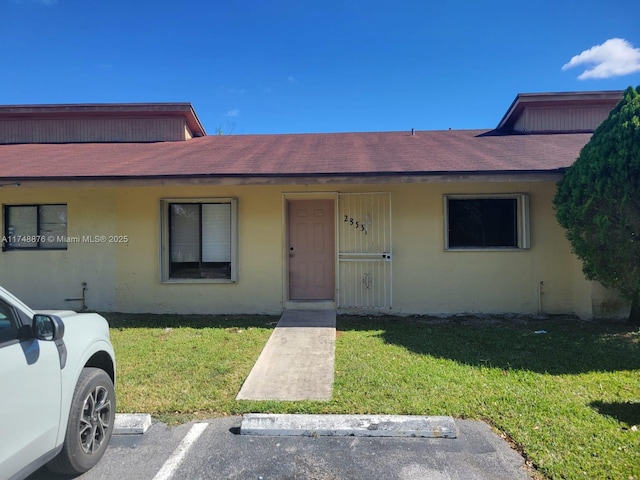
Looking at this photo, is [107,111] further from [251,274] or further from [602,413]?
Result: [602,413]

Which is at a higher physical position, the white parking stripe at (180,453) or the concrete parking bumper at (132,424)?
the concrete parking bumper at (132,424)

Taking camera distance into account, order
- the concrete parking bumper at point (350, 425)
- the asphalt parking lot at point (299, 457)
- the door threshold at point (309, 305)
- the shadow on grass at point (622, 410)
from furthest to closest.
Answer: the door threshold at point (309, 305) → the shadow on grass at point (622, 410) → the concrete parking bumper at point (350, 425) → the asphalt parking lot at point (299, 457)

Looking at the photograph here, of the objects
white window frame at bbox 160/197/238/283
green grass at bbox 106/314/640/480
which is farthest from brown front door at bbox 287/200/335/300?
green grass at bbox 106/314/640/480

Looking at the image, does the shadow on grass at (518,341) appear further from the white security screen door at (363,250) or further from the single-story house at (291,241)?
the single-story house at (291,241)

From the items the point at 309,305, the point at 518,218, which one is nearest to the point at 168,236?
the point at 309,305

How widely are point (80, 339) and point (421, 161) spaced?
627cm

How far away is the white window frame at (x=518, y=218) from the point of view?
7.34m

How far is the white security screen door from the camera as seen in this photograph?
761cm

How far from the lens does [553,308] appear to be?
7.41m

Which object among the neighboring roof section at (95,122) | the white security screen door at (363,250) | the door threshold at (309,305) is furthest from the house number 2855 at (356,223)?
the neighboring roof section at (95,122)

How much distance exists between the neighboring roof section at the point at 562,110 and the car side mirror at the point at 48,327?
37.6 ft

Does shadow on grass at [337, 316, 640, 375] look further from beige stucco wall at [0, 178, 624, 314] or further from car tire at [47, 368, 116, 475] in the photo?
car tire at [47, 368, 116, 475]

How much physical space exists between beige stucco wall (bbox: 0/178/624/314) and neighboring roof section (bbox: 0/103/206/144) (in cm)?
367

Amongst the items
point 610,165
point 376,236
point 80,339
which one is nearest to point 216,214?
point 376,236
